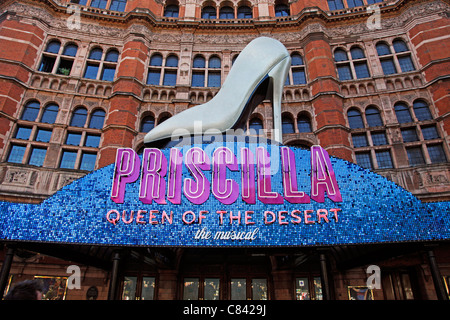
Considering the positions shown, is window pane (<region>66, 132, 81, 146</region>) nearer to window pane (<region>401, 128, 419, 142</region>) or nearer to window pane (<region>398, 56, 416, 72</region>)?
window pane (<region>401, 128, 419, 142</region>)

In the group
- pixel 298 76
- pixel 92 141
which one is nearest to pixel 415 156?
pixel 298 76

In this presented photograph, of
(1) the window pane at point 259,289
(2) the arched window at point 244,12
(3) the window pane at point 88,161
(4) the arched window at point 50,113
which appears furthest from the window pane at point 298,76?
(4) the arched window at point 50,113

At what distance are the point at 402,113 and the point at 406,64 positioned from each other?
3749mm

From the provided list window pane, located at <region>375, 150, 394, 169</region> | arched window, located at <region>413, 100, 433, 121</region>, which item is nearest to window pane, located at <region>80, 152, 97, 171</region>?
window pane, located at <region>375, 150, 394, 169</region>

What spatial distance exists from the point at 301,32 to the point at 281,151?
14.5 metres

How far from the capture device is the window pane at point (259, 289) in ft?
41.5

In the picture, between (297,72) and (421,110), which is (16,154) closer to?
(297,72)

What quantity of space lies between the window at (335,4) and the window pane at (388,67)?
20.6 feet

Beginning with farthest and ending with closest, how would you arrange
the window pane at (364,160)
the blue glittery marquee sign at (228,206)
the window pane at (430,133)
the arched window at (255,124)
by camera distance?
the arched window at (255,124), the window pane at (364,160), the window pane at (430,133), the blue glittery marquee sign at (228,206)

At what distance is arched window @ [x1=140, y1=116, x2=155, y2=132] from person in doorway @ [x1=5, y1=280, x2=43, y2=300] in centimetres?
1476

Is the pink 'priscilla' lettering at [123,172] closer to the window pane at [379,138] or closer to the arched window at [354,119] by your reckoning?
the arched window at [354,119]

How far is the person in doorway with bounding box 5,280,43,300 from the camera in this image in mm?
2609

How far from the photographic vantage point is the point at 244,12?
21.7 m
